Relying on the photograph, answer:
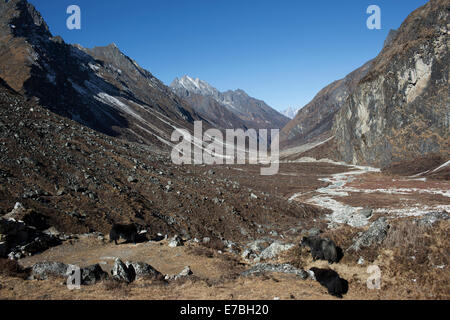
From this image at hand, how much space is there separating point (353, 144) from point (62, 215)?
123 m

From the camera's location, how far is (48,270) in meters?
10.9

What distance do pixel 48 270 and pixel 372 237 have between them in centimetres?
1394

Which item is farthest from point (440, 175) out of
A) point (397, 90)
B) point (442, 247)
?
point (442, 247)

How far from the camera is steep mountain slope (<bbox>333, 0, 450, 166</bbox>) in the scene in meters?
83.0

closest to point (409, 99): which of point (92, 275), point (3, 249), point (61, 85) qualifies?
point (92, 275)

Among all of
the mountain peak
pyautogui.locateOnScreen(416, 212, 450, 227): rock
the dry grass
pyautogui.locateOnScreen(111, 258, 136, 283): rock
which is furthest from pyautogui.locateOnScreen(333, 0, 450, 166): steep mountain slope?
the mountain peak

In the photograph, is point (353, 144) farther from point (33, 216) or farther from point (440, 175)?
point (33, 216)

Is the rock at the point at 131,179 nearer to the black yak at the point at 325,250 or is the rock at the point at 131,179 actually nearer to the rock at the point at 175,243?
the rock at the point at 175,243

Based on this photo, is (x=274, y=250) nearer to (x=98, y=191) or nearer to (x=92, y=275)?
(x=92, y=275)

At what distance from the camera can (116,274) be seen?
1124 centimetres

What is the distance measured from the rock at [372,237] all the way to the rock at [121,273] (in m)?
9.86

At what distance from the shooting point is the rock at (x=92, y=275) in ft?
34.5

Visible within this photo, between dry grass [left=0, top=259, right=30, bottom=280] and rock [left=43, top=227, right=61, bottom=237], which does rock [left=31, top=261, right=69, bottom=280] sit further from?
rock [left=43, top=227, right=61, bottom=237]

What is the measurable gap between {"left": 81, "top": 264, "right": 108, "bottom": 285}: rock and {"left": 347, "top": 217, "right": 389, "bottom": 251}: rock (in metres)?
10.9
